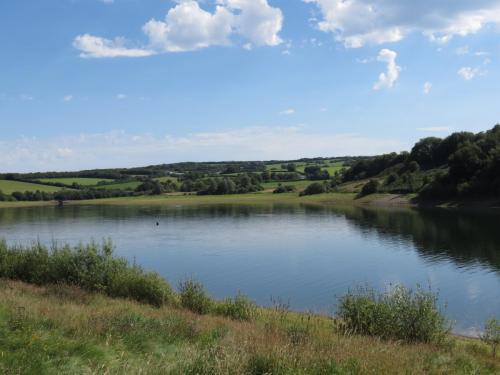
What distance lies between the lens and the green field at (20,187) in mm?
159275

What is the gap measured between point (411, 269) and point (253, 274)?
12859 millimetres

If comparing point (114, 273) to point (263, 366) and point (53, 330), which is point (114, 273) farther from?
point (263, 366)

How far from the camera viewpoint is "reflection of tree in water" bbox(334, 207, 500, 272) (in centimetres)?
4266

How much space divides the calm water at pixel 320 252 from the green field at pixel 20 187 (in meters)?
83.3

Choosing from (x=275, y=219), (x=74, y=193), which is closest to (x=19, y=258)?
(x=275, y=219)

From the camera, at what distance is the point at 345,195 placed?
124m

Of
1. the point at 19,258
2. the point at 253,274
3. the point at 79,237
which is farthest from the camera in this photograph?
the point at 79,237

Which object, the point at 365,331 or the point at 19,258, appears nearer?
the point at 365,331

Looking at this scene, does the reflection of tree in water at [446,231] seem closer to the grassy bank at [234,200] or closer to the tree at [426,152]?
the grassy bank at [234,200]

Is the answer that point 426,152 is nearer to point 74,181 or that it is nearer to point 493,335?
point 493,335

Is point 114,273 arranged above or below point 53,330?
below

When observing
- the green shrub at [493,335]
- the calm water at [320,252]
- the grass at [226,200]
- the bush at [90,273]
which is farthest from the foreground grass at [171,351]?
the grass at [226,200]

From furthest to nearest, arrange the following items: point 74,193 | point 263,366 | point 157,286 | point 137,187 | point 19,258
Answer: point 137,187, point 74,193, point 19,258, point 157,286, point 263,366

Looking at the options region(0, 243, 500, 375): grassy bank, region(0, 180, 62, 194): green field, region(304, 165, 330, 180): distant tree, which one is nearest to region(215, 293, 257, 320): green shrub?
region(0, 243, 500, 375): grassy bank
